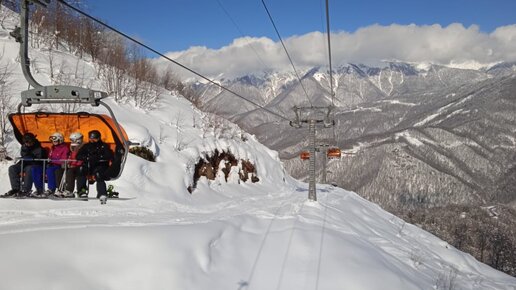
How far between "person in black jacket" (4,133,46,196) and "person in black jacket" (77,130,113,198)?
1.09 meters

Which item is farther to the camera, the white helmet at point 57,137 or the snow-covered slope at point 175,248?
the white helmet at point 57,137

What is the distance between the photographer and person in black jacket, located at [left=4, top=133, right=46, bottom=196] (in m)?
9.27

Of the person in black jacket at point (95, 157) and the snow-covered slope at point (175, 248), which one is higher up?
the person in black jacket at point (95, 157)

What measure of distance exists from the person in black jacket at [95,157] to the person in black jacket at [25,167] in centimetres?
109

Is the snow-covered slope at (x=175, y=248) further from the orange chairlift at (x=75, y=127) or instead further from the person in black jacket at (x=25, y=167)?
the orange chairlift at (x=75, y=127)

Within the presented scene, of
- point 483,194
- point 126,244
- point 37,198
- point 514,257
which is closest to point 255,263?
point 126,244

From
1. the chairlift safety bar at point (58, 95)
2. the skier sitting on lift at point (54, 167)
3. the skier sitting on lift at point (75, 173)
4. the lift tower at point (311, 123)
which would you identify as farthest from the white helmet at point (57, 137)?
the lift tower at point (311, 123)

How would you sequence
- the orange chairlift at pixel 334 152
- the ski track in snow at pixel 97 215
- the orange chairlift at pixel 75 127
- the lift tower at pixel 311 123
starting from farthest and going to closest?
the orange chairlift at pixel 334 152
the lift tower at pixel 311 123
the orange chairlift at pixel 75 127
the ski track in snow at pixel 97 215

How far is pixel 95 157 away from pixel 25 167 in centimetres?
168

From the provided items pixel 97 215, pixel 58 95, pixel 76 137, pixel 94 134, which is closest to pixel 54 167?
→ pixel 76 137

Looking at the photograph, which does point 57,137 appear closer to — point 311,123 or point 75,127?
point 75,127

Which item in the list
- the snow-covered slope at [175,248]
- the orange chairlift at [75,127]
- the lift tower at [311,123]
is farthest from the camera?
the lift tower at [311,123]

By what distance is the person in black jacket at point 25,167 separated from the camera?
30.4 ft

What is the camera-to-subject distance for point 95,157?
9680 mm
